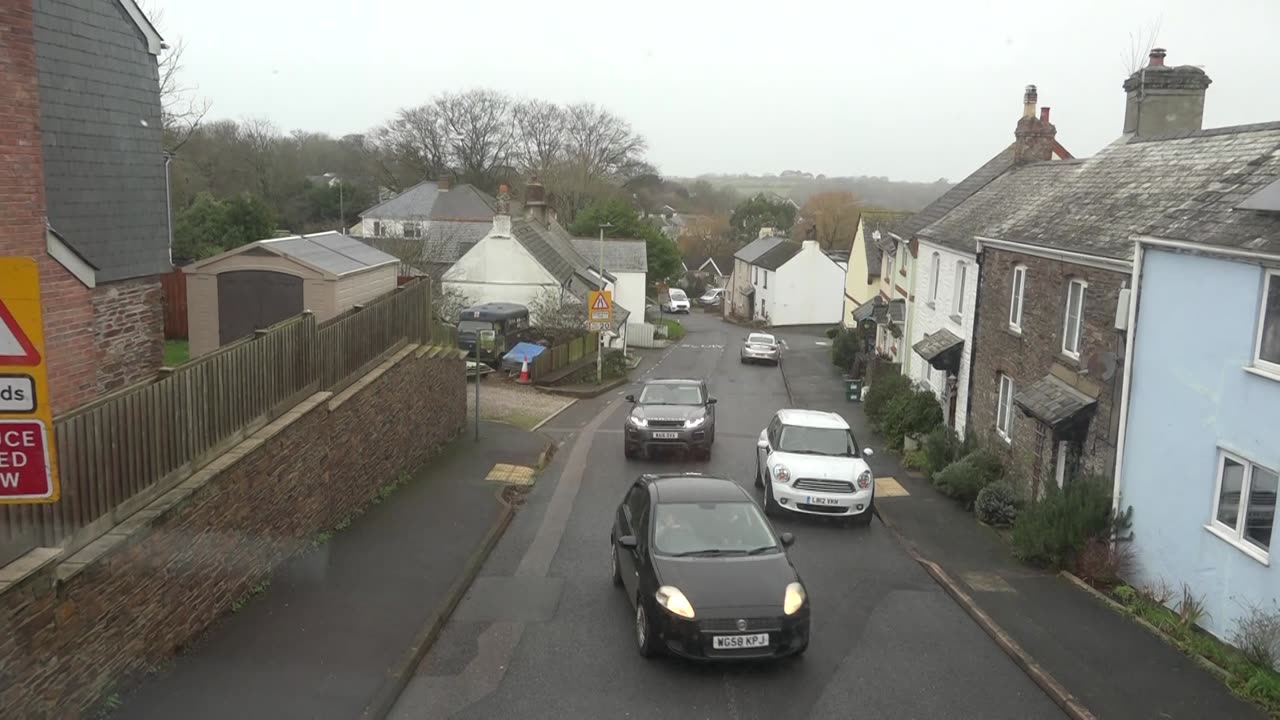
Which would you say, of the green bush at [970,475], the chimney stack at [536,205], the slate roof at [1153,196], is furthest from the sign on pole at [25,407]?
the chimney stack at [536,205]

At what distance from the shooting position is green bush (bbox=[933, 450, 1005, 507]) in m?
17.3

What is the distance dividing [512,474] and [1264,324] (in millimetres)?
12282

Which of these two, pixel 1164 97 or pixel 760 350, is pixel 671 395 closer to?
pixel 1164 97

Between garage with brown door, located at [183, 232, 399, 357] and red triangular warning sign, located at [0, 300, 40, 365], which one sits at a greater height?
red triangular warning sign, located at [0, 300, 40, 365]

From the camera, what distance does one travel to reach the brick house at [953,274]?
21.2 metres

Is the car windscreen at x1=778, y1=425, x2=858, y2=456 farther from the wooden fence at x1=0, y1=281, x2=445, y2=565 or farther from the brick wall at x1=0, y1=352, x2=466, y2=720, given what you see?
the wooden fence at x1=0, y1=281, x2=445, y2=565

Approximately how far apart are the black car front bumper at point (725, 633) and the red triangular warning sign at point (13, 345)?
5.73m

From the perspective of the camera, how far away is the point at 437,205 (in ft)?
213

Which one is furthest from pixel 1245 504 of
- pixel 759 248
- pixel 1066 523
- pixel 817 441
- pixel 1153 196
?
pixel 759 248

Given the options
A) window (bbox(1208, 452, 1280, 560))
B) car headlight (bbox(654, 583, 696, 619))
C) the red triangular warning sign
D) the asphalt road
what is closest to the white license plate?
the asphalt road

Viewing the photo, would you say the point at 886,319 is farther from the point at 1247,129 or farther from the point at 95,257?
the point at 95,257

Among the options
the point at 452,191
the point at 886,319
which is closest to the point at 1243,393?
the point at 886,319

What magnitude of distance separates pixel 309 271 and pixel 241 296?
1.29 meters

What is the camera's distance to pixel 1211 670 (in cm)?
912
